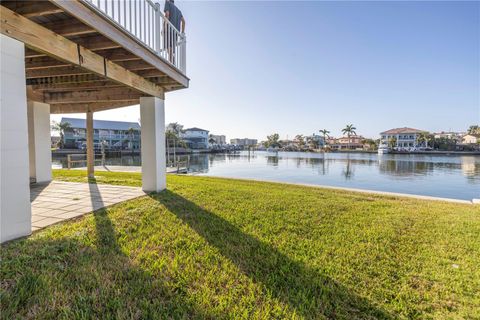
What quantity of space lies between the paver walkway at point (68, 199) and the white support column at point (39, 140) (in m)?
0.60

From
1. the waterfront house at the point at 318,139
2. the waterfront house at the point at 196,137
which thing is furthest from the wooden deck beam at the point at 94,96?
the waterfront house at the point at 318,139

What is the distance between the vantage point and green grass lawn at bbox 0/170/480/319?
1.89 m

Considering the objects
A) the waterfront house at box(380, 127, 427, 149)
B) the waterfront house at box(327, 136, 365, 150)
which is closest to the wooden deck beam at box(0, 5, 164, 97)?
the waterfront house at box(380, 127, 427, 149)

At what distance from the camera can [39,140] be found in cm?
696

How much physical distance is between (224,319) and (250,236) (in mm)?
1655

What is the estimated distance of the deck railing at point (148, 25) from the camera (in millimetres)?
3352

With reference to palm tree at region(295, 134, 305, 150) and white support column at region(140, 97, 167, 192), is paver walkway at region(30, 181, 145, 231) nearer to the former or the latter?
white support column at region(140, 97, 167, 192)

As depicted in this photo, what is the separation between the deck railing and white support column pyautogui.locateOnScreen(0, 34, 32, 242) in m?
1.10

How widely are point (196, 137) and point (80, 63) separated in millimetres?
71389

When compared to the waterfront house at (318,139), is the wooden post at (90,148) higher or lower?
lower

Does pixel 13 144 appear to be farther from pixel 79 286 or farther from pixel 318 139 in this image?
pixel 318 139

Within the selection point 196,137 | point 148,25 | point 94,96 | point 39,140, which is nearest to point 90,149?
point 39,140

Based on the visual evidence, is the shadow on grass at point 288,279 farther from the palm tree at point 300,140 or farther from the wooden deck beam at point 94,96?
the palm tree at point 300,140

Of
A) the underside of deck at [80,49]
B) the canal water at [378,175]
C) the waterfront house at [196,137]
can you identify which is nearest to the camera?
the underside of deck at [80,49]
